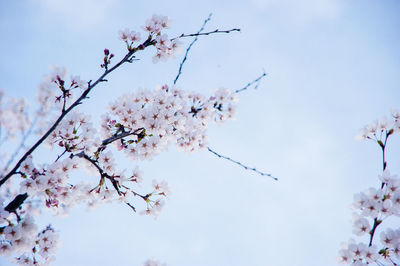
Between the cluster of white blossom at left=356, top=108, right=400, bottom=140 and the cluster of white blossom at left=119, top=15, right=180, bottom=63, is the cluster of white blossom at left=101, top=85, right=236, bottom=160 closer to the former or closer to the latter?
the cluster of white blossom at left=119, top=15, right=180, bottom=63

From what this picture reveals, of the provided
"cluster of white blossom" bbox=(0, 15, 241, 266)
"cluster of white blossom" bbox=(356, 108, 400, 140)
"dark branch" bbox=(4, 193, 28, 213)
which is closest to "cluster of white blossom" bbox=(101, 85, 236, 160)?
"cluster of white blossom" bbox=(0, 15, 241, 266)

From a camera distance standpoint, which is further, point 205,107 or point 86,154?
point 205,107

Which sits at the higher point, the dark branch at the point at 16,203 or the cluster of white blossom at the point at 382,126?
the cluster of white blossom at the point at 382,126

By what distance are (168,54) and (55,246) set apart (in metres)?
3.82

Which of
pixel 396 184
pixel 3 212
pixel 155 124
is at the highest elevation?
pixel 396 184

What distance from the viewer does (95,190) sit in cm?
422

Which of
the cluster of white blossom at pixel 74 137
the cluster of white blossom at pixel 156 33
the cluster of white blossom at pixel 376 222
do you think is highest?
the cluster of white blossom at pixel 156 33

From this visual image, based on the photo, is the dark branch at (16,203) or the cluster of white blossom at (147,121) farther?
the cluster of white blossom at (147,121)

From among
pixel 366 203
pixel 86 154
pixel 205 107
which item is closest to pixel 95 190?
pixel 86 154

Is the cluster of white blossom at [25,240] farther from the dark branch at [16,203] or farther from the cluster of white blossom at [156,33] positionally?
the cluster of white blossom at [156,33]

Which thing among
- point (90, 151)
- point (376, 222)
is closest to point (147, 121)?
point (90, 151)

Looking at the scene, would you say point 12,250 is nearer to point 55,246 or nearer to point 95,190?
point 55,246

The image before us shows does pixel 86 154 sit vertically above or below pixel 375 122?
below

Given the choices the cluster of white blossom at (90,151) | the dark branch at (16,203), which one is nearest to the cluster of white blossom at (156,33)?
the cluster of white blossom at (90,151)
